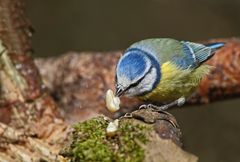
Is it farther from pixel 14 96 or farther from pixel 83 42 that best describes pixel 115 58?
pixel 83 42

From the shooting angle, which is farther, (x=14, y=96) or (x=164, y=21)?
(x=164, y=21)

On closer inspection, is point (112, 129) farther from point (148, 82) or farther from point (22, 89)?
point (22, 89)

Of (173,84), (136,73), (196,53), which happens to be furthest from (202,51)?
(136,73)

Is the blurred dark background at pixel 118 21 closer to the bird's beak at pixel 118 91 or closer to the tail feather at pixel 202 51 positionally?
the tail feather at pixel 202 51

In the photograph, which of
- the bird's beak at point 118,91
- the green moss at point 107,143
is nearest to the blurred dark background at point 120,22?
the bird's beak at point 118,91

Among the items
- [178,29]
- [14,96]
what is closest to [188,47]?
[14,96]

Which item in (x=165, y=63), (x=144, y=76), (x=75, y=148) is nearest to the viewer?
(x=75, y=148)
